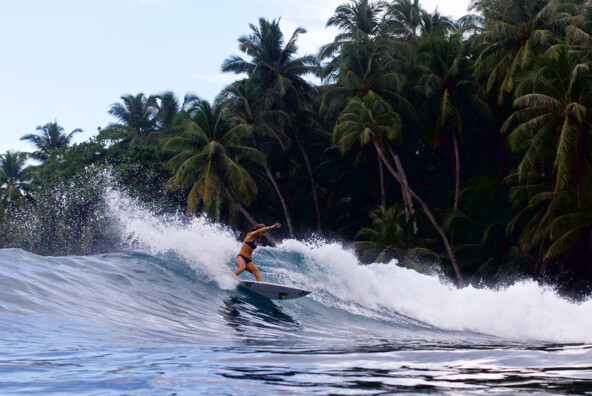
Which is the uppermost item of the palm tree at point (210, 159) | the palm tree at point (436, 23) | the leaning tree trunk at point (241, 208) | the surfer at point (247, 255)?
the palm tree at point (436, 23)

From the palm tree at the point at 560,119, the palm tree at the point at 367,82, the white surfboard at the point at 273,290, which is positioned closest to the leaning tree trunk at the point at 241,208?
the palm tree at the point at 367,82

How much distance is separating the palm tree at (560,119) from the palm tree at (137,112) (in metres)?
30.6

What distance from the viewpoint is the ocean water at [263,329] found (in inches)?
211

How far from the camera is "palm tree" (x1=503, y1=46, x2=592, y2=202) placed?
69.3ft

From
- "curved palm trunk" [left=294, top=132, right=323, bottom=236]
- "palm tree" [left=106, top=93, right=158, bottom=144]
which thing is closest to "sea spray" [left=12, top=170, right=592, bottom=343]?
"curved palm trunk" [left=294, top=132, right=323, bottom=236]

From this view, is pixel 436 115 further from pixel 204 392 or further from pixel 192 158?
pixel 204 392

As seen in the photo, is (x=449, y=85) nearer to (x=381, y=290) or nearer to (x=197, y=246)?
(x=381, y=290)

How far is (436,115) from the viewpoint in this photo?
3159 cm

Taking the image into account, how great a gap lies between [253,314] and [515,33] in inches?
810

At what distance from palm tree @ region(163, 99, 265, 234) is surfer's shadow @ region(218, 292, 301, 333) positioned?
1832cm

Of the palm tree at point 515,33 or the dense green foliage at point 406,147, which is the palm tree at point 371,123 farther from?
the palm tree at point 515,33

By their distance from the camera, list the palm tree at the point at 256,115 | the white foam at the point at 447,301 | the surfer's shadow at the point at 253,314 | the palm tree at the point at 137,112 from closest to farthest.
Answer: the surfer's shadow at the point at 253,314 → the white foam at the point at 447,301 → the palm tree at the point at 256,115 → the palm tree at the point at 137,112

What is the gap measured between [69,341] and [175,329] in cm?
203

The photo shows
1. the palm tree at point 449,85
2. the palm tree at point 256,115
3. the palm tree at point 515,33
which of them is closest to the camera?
the palm tree at point 515,33
